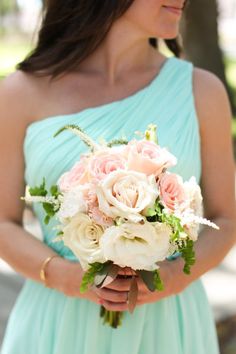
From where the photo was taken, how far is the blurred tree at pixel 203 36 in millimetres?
10695

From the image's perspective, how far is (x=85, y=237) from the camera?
200 centimetres

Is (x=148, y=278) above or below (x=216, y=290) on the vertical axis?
above

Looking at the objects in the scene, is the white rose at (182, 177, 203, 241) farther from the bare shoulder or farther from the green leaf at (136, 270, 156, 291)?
the bare shoulder

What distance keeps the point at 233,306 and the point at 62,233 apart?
10.1 feet

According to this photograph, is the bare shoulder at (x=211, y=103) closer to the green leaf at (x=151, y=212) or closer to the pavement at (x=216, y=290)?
the green leaf at (x=151, y=212)

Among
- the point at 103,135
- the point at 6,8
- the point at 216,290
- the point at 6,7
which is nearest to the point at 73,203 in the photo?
the point at 103,135

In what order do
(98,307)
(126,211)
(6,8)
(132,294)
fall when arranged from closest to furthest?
(126,211)
(132,294)
(98,307)
(6,8)

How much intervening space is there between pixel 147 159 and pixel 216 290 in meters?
3.53

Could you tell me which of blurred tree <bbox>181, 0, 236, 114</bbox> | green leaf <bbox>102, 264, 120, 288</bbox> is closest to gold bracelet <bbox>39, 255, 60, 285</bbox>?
green leaf <bbox>102, 264, 120, 288</bbox>

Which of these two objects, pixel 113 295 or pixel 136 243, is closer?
pixel 136 243

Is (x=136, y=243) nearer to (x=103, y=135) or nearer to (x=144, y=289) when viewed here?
(x=144, y=289)

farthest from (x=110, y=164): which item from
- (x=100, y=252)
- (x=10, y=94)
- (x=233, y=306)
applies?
(x=233, y=306)

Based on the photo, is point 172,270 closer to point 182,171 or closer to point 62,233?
point 182,171

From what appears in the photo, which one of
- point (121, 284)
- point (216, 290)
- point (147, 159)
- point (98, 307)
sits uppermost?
point (147, 159)
